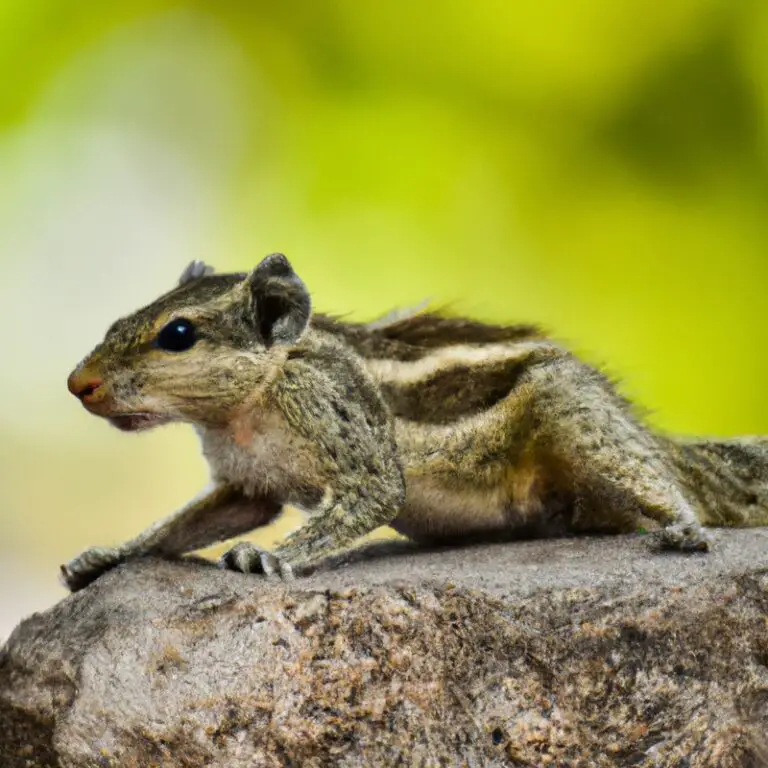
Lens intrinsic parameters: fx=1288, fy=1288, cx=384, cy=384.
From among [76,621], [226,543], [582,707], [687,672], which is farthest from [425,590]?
[226,543]

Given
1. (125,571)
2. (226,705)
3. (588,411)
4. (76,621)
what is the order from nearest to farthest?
1. (226,705)
2. (76,621)
3. (125,571)
4. (588,411)

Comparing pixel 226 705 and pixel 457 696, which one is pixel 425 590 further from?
pixel 226 705

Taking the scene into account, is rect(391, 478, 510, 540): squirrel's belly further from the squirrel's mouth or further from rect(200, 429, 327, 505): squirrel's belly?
the squirrel's mouth

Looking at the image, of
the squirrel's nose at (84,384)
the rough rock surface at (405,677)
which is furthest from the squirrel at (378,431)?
the rough rock surface at (405,677)

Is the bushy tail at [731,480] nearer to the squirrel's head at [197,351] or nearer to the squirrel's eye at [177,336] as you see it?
the squirrel's head at [197,351]

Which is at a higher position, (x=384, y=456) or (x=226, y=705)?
(x=384, y=456)

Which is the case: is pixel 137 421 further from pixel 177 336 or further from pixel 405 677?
pixel 405 677

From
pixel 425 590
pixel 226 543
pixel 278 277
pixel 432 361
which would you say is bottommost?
pixel 425 590

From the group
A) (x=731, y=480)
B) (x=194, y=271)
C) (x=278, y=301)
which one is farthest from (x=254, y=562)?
(x=731, y=480)
